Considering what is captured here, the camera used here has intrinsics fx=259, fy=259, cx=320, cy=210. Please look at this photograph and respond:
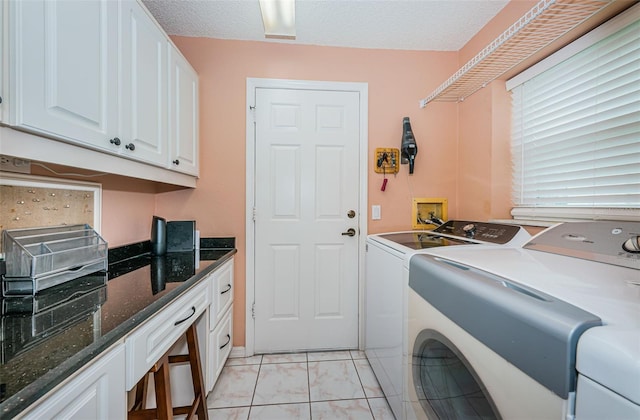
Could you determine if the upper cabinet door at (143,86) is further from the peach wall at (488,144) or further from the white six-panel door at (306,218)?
the peach wall at (488,144)

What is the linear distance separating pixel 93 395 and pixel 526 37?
2.06 m

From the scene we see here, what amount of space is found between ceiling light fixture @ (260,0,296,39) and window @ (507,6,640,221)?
1452mm

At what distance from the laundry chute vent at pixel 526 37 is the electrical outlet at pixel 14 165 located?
206 cm

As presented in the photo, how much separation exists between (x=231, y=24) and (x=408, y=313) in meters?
2.10

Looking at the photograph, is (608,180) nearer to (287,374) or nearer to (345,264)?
(345,264)

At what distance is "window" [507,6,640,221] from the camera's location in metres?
1.10

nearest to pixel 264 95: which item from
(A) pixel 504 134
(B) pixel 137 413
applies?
(A) pixel 504 134

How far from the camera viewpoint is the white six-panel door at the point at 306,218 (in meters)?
1.99

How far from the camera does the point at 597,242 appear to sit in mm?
948

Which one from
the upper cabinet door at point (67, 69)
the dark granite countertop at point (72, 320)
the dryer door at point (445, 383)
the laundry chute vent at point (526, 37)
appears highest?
the laundry chute vent at point (526, 37)

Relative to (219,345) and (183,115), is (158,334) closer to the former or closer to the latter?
(219,345)

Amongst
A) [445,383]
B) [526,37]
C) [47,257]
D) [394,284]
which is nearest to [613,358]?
[445,383]

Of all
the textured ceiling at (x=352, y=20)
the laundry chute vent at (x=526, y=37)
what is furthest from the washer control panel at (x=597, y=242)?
the textured ceiling at (x=352, y=20)

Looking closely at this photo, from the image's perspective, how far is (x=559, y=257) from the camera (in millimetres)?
971
